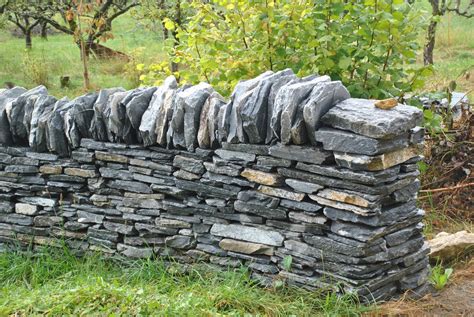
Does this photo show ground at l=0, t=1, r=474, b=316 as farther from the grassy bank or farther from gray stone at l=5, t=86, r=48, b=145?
the grassy bank

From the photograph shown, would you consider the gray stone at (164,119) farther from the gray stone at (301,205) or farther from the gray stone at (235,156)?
the gray stone at (301,205)

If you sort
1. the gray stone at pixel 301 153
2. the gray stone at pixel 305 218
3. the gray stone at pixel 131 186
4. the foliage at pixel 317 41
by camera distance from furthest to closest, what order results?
1. the foliage at pixel 317 41
2. the gray stone at pixel 131 186
3. the gray stone at pixel 305 218
4. the gray stone at pixel 301 153

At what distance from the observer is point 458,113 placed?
700cm

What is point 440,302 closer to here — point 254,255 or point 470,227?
point 254,255

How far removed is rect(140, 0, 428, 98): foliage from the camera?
4629mm

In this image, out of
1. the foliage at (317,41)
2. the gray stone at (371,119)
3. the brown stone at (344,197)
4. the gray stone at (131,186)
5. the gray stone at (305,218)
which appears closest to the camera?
the gray stone at (371,119)

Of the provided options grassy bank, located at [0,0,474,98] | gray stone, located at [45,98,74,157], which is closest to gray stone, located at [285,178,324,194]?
gray stone, located at [45,98,74,157]

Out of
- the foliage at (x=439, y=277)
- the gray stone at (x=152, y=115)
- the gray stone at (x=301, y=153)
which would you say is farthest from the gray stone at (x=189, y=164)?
the foliage at (x=439, y=277)

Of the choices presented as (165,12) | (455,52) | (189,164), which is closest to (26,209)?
(189,164)

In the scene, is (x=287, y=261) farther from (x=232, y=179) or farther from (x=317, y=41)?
(x=317, y=41)

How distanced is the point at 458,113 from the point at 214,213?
393 cm

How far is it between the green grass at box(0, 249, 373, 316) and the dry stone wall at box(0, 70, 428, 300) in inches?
4.7

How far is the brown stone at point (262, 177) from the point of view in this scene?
3844mm

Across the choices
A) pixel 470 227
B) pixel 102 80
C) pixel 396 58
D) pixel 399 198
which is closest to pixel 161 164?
pixel 399 198
